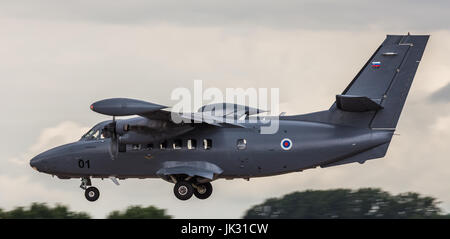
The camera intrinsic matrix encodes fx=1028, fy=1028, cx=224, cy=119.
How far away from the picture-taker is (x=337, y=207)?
3894 centimetres

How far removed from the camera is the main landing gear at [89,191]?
1363 inches

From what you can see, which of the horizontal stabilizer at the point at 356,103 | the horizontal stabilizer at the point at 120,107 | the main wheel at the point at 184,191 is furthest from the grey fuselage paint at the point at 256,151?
the horizontal stabilizer at the point at 120,107

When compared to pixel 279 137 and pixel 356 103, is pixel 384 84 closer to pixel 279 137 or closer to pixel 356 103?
pixel 356 103

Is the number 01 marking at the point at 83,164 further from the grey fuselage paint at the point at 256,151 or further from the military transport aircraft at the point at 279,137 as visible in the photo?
the military transport aircraft at the point at 279,137

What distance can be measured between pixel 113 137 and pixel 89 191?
2608 millimetres

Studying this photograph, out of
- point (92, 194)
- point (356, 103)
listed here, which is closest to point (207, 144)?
point (92, 194)

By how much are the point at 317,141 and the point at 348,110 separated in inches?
54.3

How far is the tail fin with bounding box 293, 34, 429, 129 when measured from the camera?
32.4 m

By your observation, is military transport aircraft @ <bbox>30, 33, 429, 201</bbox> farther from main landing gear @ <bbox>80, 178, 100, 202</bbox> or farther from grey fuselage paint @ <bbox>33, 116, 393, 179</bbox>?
main landing gear @ <bbox>80, 178, 100, 202</bbox>

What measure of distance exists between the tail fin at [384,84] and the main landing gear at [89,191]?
810cm
